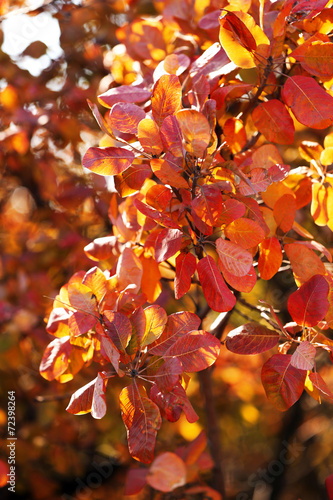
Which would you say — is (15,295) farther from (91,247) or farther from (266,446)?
(266,446)

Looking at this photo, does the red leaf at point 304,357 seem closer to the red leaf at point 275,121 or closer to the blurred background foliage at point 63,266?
the red leaf at point 275,121

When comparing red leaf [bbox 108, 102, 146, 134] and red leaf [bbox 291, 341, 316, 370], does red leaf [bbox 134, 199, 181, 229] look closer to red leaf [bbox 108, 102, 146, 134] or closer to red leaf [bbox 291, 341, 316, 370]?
red leaf [bbox 108, 102, 146, 134]

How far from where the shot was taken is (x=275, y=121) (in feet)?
2.15

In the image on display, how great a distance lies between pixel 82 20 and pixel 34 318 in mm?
1192

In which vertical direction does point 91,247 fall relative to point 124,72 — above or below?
below

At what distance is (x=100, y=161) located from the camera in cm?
56

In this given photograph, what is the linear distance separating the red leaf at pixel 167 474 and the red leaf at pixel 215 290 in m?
0.44

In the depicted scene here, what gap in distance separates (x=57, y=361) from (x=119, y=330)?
0.57 feet

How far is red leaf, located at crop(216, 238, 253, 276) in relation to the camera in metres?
0.54

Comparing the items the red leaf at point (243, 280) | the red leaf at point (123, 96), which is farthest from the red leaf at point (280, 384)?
the red leaf at point (123, 96)

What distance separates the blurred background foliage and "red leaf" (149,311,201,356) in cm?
91

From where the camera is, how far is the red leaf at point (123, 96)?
688 mm

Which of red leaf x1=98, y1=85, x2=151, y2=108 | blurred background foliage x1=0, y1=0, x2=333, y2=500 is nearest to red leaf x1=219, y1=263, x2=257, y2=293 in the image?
red leaf x1=98, y1=85, x2=151, y2=108

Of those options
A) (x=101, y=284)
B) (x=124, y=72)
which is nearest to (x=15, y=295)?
(x=124, y=72)
